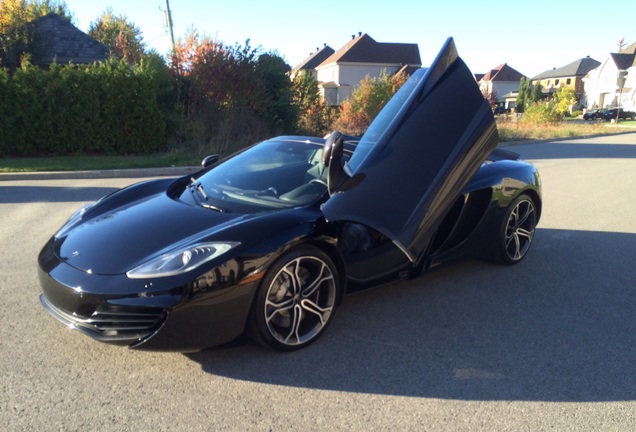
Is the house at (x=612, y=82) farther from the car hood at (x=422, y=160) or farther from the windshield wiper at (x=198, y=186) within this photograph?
the windshield wiper at (x=198, y=186)

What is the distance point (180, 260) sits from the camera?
3.04 metres

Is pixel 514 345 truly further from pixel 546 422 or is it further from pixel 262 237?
pixel 262 237

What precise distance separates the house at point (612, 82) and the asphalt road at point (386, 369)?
7440 centimetres

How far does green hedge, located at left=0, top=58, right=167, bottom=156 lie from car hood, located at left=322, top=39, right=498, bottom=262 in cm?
1240

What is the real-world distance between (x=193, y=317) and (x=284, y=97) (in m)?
14.6

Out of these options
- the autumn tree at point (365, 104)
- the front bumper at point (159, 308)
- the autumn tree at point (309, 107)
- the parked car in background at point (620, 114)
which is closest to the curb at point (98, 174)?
the autumn tree at point (309, 107)

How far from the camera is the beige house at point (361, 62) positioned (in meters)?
58.3

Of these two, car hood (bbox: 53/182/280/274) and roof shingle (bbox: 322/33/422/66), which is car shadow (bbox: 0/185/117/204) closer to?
car hood (bbox: 53/182/280/274)

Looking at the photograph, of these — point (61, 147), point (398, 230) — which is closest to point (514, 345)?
point (398, 230)

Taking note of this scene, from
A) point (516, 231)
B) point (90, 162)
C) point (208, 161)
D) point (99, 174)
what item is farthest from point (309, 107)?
point (516, 231)

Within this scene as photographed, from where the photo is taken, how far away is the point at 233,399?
2.87 meters

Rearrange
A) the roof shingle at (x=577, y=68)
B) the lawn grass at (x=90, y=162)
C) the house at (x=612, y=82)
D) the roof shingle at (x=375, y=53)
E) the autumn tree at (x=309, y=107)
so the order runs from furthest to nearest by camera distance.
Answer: the roof shingle at (x=577, y=68), the house at (x=612, y=82), the roof shingle at (x=375, y=53), the autumn tree at (x=309, y=107), the lawn grass at (x=90, y=162)

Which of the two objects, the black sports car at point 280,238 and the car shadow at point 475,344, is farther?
the car shadow at point 475,344

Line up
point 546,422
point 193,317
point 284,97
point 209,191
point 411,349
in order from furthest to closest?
1. point 284,97
2. point 209,191
3. point 411,349
4. point 193,317
5. point 546,422
